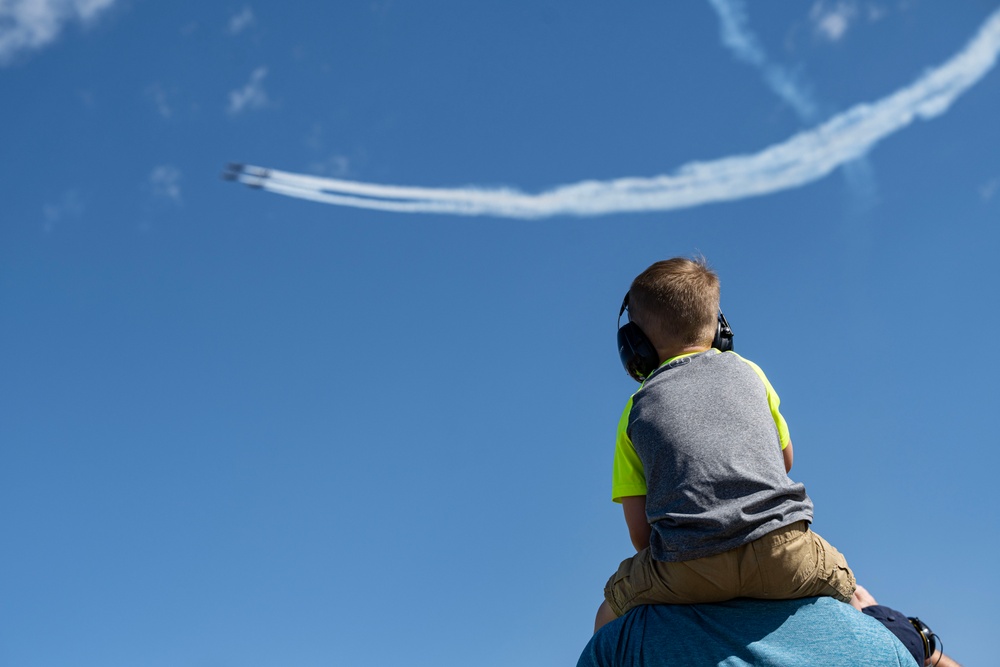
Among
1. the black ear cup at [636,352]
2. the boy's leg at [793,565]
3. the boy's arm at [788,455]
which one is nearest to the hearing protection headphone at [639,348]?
the black ear cup at [636,352]

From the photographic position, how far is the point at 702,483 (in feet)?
15.1

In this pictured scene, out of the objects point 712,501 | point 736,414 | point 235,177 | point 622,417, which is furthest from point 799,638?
point 235,177

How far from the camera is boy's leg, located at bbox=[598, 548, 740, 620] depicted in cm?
450

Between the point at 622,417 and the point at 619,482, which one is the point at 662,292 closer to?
the point at 622,417

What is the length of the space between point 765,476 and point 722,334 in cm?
127

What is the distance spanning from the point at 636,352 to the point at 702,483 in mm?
1120

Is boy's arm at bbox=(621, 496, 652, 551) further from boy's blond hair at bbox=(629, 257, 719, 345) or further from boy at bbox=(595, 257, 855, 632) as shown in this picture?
boy's blond hair at bbox=(629, 257, 719, 345)

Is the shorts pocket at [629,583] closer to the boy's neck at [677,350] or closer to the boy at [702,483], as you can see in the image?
the boy at [702,483]

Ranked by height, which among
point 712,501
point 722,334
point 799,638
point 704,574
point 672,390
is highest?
point 722,334

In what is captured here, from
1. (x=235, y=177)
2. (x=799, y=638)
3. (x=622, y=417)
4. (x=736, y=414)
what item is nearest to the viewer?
(x=799, y=638)

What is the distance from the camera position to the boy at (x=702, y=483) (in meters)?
4.50

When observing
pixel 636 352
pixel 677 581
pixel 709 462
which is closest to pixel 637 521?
pixel 677 581

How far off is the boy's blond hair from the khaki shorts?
1332mm

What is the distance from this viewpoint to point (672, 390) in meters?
5.02
